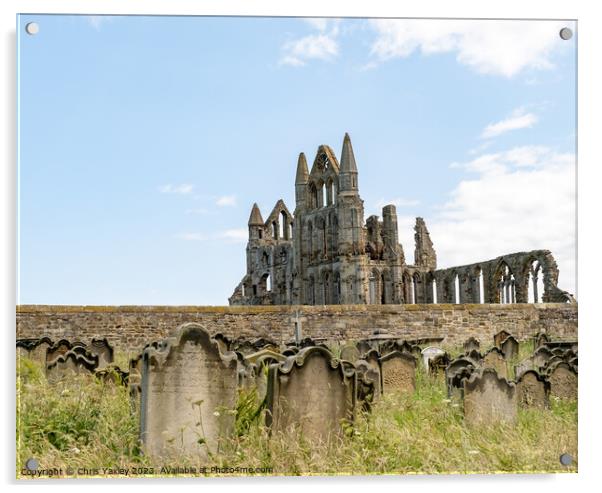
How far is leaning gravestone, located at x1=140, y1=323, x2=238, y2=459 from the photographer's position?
6.92 meters

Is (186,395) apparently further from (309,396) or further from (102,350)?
(102,350)

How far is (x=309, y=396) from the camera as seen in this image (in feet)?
23.9

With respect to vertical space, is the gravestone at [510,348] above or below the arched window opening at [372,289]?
below

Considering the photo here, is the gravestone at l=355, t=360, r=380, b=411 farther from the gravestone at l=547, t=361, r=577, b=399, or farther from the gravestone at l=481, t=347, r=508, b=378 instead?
the gravestone at l=481, t=347, r=508, b=378

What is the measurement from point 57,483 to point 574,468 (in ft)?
15.0

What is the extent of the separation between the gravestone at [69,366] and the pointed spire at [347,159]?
3920 centimetres

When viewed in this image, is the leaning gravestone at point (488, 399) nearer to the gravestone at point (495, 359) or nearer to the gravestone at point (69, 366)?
the gravestone at point (495, 359)

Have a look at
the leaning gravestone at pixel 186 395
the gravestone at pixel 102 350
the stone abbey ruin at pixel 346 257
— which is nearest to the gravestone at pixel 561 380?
the leaning gravestone at pixel 186 395

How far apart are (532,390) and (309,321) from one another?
25.0 feet

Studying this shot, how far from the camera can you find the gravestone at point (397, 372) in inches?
406

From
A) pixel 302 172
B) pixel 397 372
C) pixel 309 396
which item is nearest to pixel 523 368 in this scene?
pixel 397 372

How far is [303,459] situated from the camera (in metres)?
7.11

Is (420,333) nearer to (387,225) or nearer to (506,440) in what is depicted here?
(506,440)

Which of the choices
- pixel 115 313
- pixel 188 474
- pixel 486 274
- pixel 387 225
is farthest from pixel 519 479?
pixel 387 225
